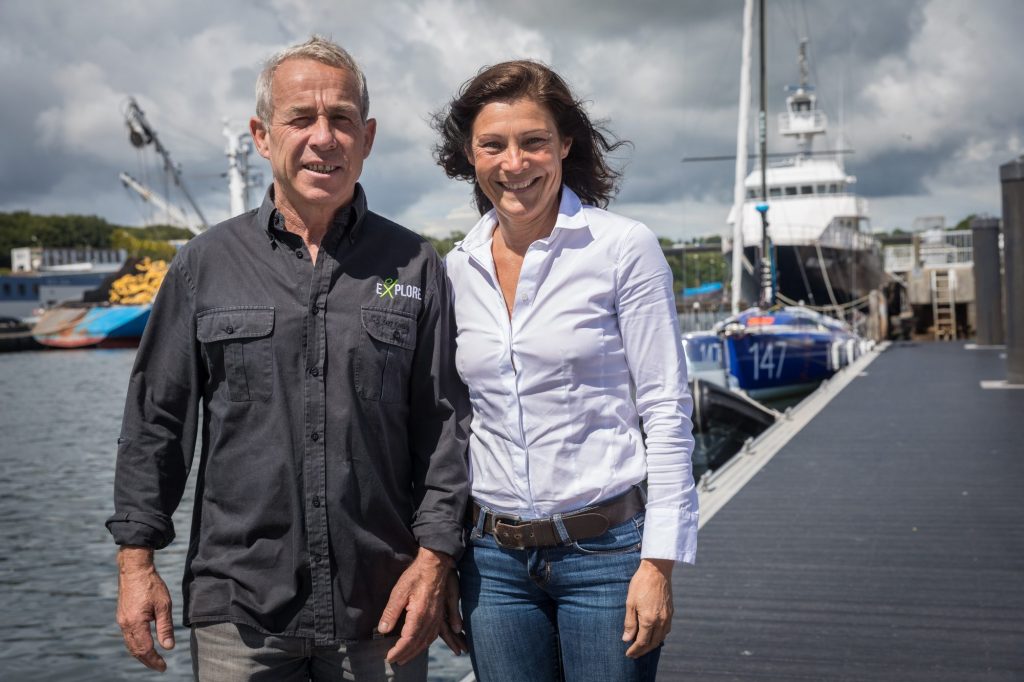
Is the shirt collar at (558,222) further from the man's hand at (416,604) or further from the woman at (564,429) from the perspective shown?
the man's hand at (416,604)

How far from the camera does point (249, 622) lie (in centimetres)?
232

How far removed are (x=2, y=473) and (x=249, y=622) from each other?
56.6ft

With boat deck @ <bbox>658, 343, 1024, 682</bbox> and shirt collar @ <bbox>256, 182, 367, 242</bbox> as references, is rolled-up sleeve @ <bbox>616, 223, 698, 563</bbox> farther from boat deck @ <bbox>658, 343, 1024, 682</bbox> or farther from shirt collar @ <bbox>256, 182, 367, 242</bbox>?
boat deck @ <bbox>658, 343, 1024, 682</bbox>

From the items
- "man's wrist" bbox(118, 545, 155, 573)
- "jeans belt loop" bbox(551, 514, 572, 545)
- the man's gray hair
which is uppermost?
the man's gray hair

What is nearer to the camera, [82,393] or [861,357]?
[861,357]

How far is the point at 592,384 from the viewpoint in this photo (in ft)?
7.70

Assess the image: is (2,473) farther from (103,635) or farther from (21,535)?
(103,635)

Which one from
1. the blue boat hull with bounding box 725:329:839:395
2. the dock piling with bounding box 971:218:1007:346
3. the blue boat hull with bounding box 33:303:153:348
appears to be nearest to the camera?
the blue boat hull with bounding box 725:329:839:395

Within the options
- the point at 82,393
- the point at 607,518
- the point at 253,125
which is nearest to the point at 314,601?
the point at 607,518

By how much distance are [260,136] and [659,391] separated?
1118mm

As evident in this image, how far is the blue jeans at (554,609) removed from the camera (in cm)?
233

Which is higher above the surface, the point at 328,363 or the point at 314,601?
the point at 328,363

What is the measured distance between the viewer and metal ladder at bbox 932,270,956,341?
3794 cm

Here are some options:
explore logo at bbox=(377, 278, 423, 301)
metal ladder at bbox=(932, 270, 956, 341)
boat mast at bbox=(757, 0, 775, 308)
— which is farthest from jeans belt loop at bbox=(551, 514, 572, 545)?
metal ladder at bbox=(932, 270, 956, 341)
